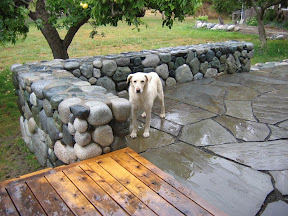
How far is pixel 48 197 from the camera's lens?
225cm

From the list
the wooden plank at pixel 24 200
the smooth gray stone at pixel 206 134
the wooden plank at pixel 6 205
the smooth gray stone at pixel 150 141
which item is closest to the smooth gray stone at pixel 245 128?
the smooth gray stone at pixel 206 134

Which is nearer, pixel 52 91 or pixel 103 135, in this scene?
pixel 103 135

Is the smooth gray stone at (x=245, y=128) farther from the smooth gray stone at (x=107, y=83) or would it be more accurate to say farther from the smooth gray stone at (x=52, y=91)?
the smooth gray stone at (x=52, y=91)

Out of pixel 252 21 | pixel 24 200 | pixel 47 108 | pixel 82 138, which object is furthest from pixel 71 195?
pixel 252 21

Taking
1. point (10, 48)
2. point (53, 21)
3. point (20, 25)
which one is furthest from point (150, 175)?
point (10, 48)

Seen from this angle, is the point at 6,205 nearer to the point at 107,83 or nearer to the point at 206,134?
the point at 206,134

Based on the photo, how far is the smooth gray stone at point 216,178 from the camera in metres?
2.61

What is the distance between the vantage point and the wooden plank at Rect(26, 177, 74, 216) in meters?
2.09

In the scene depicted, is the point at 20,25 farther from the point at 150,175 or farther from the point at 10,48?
the point at 10,48

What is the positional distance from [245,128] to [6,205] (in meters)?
3.42

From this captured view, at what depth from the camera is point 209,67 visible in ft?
23.3

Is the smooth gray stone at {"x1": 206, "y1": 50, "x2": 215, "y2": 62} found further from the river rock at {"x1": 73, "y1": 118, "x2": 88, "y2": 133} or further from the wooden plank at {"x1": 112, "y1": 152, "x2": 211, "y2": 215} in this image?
the river rock at {"x1": 73, "y1": 118, "x2": 88, "y2": 133}

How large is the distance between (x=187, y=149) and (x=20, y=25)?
3277mm

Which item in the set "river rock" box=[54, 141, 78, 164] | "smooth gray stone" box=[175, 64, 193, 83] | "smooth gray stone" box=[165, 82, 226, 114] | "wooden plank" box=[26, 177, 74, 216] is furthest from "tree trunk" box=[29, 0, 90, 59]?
"wooden plank" box=[26, 177, 74, 216]
